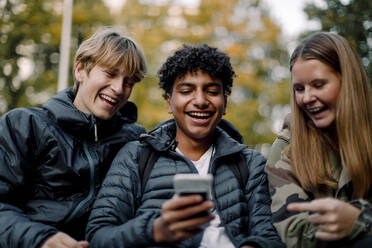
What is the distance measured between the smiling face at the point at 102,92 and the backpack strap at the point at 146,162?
23.4 inches

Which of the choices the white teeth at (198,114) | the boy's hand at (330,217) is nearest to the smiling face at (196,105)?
the white teeth at (198,114)

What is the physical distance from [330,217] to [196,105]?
140 cm

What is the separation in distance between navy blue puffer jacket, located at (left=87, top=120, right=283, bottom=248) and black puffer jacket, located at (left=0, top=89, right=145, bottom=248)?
0.29 m

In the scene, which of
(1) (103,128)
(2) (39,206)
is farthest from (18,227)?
(1) (103,128)

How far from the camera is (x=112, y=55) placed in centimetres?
354

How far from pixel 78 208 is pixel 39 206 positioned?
1.00ft

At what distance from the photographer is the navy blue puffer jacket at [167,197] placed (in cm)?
271

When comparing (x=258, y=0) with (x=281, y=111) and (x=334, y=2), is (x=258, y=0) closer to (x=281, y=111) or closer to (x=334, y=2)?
(x=281, y=111)

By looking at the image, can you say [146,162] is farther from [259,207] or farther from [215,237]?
[259,207]

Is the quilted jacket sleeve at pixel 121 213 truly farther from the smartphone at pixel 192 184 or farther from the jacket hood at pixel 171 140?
the smartphone at pixel 192 184

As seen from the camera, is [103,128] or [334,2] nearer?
[103,128]

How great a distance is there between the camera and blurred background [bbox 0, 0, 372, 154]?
42.3 ft

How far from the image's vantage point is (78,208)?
3.10 metres

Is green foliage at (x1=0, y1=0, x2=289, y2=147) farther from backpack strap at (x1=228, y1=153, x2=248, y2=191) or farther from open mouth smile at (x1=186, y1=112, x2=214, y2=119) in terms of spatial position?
backpack strap at (x1=228, y1=153, x2=248, y2=191)
